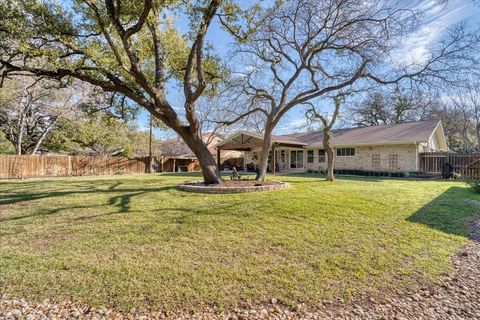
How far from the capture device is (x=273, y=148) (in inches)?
764

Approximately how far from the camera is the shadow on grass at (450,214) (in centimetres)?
580

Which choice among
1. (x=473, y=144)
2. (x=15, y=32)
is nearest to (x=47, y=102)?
(x=15, y=32)

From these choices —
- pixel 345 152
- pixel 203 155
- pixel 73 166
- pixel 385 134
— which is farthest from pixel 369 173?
pixel 73 166

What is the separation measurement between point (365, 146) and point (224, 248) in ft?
59.3

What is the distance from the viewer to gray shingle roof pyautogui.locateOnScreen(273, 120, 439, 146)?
17612 millimetres

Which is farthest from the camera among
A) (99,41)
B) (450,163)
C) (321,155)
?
(321,155)

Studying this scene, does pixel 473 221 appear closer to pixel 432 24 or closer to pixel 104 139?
pixel 432 24

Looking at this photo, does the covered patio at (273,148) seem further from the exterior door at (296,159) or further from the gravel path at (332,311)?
the gravel path at (332,311)

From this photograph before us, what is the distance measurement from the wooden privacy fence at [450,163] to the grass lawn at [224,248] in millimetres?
10442

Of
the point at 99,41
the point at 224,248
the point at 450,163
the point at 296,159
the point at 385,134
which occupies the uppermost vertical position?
the point at 99,41

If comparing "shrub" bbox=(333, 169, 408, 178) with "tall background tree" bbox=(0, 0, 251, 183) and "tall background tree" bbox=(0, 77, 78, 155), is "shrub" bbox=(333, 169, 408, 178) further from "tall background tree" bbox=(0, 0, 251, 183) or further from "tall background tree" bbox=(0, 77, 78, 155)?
"tall background tree" bbox=(0, 77, 78, 155)

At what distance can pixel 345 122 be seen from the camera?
109 ft

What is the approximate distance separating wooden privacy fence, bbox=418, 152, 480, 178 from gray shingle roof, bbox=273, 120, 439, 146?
1.48 metres

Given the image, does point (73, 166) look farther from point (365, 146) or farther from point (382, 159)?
point (382, 159)
